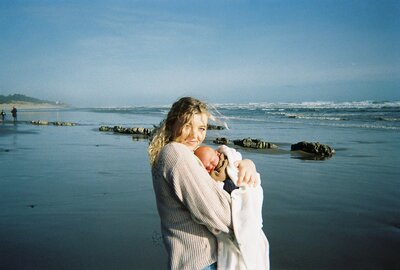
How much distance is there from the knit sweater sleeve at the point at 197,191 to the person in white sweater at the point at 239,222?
0.06 metres

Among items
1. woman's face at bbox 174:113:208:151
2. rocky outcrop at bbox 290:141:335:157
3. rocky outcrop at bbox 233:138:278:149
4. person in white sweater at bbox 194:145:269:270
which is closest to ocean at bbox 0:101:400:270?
woman's face at bbox 174:113:208:151

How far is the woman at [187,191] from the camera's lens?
6.02 feet

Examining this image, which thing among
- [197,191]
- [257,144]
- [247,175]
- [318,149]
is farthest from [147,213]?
[257,144]

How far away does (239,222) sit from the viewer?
6.17ft

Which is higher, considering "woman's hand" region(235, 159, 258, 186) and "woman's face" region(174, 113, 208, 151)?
"woman's face" region(174, 113, 208, 151)

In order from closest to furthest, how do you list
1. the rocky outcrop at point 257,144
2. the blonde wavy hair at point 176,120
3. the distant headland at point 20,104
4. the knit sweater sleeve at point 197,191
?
the knit sweater sleeve at point 197,191 → the blonde wavy hair at point 176,120 → the rocky outcrop at point 257,144 → the distant headland at point 20,104

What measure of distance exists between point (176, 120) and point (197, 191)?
0.49 m

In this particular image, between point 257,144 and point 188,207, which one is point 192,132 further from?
point 257,144

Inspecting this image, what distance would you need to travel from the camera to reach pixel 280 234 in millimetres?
5039

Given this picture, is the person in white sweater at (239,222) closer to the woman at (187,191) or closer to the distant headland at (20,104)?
the woman at (187,191)

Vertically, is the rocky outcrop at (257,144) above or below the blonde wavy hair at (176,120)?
below

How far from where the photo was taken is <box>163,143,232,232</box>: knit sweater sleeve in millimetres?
1825

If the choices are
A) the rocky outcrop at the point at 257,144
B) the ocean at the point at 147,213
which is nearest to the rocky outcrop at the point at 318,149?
the ocean at the point at 147,213

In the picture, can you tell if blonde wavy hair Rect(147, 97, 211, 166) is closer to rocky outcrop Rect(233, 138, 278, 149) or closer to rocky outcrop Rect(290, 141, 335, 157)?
rocky outcrop Rect(290, 141, 335, 157)
